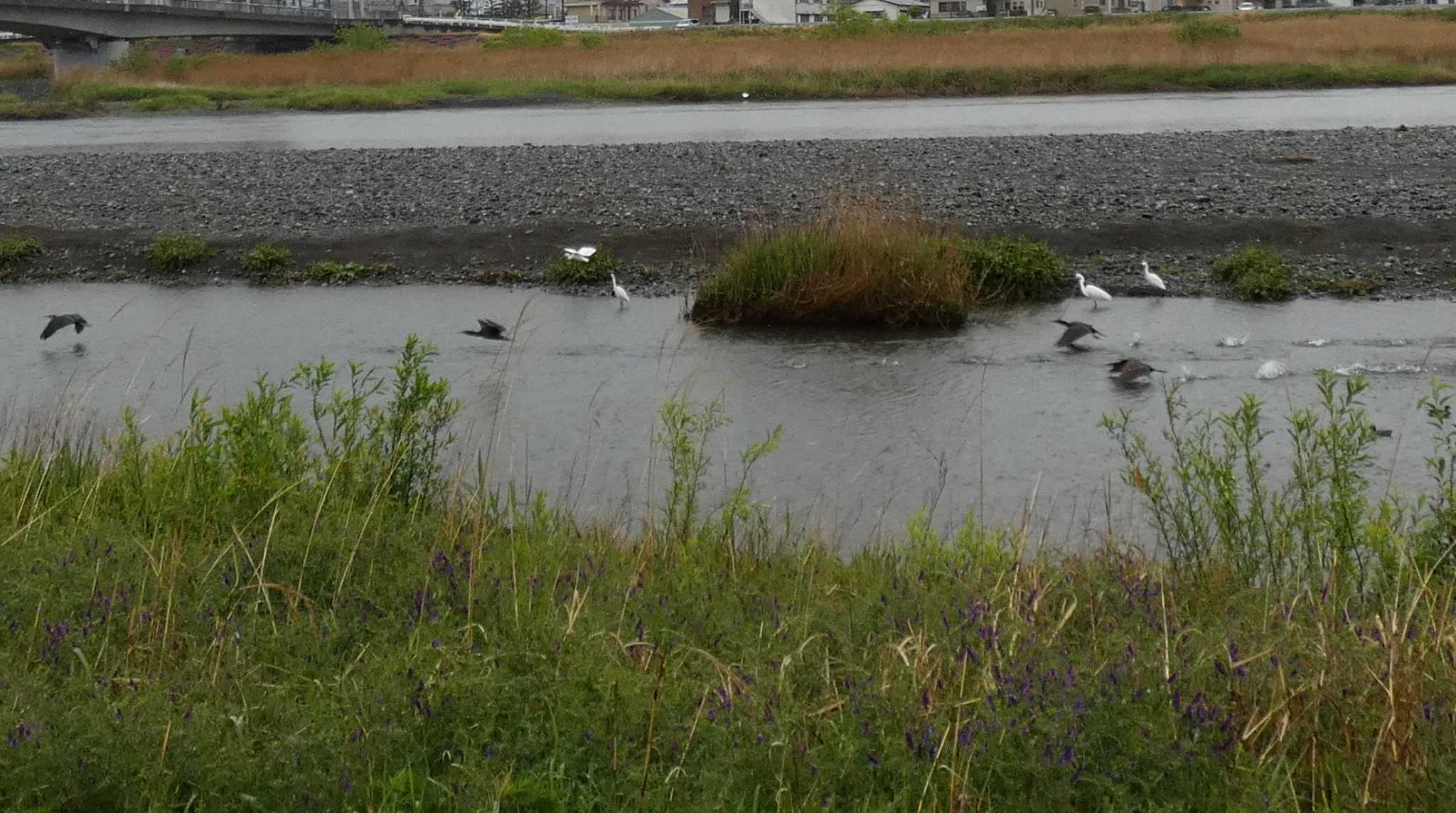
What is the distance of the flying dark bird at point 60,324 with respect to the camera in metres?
13.2

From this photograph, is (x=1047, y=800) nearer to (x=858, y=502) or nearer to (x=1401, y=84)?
(x=858, y=502)

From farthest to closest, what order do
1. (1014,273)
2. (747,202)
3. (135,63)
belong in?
1. (135,63)
2. (747,202)
3. (1014,273)

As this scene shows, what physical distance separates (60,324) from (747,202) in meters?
8.14

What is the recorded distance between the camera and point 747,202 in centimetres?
1842

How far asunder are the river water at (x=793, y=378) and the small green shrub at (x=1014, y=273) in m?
0.33

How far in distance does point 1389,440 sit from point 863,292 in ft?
17.0

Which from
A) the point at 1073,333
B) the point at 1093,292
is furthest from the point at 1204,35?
the point at 1073,333

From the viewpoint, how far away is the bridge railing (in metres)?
74.0

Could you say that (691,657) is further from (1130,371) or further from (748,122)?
(748,122)

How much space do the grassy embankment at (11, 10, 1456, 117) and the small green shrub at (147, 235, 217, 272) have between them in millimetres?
28081

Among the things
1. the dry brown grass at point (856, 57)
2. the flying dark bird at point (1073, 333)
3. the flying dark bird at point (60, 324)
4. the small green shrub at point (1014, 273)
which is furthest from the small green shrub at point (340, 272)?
the dry brown grass at point (856, 57)

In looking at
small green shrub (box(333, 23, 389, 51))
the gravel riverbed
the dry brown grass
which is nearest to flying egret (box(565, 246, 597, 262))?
the gravel riverbed

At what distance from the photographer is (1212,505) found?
5734 mm

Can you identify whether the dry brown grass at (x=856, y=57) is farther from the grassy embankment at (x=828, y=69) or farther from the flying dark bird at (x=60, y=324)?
the flying dark bird at (x=60, y=324)
